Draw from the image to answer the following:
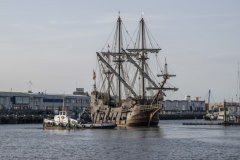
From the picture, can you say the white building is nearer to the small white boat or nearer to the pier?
the pier

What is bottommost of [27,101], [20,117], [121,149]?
[121,149]

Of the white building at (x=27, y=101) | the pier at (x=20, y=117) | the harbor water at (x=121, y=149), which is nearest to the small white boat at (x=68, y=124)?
the harbor water at (x=121, y=149)

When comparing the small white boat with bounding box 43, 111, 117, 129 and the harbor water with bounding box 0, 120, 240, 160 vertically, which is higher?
the small white boat with bounding box 43, 111, 117, 129

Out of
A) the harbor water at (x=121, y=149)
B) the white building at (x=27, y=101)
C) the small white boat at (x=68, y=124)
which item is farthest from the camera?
the white building at (x=27, y=101)

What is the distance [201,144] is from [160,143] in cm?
625

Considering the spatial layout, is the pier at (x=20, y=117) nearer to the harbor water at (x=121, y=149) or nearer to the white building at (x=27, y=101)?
the white building at (x=27, y=101)

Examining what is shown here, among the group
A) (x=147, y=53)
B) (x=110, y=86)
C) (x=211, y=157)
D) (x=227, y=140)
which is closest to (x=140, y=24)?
(x=147, y=53)

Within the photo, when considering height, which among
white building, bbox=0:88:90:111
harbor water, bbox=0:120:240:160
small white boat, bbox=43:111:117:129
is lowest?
harbor water, bbox=0:120:240:160

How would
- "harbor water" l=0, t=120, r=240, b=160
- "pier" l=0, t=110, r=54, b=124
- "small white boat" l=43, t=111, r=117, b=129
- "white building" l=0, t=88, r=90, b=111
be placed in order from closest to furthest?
1. "harbor water" l=0, t=120, r=240, b=160
2. "small white boat" l=43, t=111, r=117, b=129
3. "pier" l=0, t=110, r=54, b=124
4. "white building" l=0, t=88, r=90, b=111

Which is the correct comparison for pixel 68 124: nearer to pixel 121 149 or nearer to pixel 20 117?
pixel 121 149

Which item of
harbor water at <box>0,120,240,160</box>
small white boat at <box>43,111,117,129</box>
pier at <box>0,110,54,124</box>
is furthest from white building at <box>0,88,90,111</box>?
harbor water at <box>0,120,240,160</box>

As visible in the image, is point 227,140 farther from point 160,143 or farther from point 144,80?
point 144,80

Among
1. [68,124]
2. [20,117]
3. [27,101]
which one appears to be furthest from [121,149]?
[27,101]

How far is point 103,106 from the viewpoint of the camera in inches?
5103
